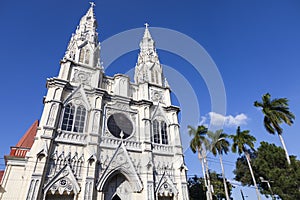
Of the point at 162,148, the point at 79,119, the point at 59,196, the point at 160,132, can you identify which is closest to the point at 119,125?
the point at 79,119

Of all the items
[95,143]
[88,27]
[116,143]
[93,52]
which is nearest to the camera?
[95,143]

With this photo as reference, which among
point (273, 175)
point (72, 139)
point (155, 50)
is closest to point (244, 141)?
point (273, 175)

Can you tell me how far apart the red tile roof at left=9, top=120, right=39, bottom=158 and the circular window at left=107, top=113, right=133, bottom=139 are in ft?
22.1

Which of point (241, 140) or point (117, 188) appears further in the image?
point (241, 140)

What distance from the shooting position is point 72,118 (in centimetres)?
1520

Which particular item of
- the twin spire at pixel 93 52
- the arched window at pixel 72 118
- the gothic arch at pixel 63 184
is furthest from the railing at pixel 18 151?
the twin spire at pixel 93 52

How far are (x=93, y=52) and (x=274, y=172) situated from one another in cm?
2528

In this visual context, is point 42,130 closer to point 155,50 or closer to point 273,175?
point 155,50

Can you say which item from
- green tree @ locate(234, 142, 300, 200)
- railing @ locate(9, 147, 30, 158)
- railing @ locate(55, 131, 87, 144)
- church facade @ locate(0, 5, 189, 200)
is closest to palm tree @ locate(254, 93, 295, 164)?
green tree @ locate(234, 142, 300, 200)

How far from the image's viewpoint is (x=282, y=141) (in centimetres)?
2019

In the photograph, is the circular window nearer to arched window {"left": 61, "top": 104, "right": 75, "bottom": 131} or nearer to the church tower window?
the church tower window

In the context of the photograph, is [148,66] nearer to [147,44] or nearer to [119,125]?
[147,44]

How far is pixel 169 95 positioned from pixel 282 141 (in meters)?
13.8

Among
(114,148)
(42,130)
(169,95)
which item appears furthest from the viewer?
(169,95)
